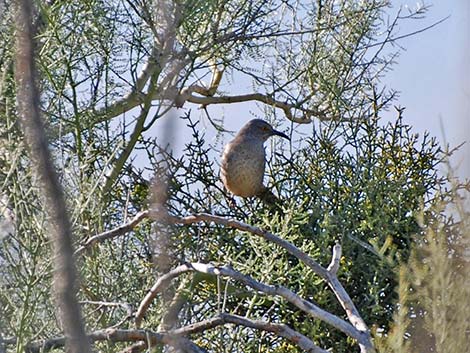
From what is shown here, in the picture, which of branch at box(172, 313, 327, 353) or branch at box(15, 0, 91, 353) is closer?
branch at box(15, 0, 91, 353)

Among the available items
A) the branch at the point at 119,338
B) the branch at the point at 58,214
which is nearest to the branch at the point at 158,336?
the branch at the point at 119,338

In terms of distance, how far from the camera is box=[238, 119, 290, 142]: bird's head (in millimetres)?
3929

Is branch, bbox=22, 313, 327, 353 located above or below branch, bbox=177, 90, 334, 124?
below

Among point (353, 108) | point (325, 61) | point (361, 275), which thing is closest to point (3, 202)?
point (361, 275)

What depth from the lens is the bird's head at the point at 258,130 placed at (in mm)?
3929

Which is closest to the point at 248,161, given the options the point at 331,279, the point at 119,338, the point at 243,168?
the point at 243,168

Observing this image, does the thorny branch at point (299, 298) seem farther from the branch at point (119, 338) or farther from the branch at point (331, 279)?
the branch at point (119, 338)

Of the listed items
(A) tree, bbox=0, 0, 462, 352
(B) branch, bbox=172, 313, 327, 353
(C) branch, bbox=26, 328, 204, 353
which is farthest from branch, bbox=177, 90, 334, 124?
(C) branch, bbox=26, 328, 204, 353

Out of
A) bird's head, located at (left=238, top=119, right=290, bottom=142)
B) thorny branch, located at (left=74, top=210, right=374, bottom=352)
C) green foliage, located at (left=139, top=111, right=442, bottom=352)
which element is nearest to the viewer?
thorny branch, located at (left=74, top=210, right=374, bottom=352)

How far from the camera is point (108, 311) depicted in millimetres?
2336

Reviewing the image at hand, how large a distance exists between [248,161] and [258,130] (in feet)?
0.78

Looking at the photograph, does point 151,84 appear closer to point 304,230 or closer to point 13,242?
point 304,230

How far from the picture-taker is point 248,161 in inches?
153

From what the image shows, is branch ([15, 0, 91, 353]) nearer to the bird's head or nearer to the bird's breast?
the bird's breast
